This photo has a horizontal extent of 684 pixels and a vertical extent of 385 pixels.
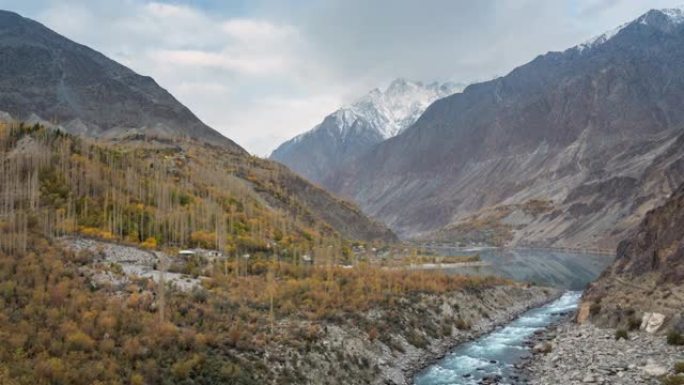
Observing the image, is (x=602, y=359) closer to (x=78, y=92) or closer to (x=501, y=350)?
(x=501, y=350)

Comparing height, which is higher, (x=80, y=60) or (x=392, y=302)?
(x=80, y=60)

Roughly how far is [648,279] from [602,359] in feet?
39.1

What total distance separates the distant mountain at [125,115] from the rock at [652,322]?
178 feet

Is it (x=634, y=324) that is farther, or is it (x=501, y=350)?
(x=501, y=350)

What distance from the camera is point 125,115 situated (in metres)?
146

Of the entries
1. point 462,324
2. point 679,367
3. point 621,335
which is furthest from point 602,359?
point 462,324

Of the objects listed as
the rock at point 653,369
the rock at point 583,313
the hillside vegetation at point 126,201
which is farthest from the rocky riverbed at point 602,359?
the hillside vegetation at point 126,201

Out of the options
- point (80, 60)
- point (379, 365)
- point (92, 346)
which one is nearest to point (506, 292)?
point (379, 365)

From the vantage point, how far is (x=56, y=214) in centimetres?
4231

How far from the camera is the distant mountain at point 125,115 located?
101812 millimetres

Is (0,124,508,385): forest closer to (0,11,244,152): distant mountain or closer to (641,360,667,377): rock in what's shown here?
(641,360,667,377): rock

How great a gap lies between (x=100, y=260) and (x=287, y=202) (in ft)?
202

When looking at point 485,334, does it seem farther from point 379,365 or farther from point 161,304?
point 161,304

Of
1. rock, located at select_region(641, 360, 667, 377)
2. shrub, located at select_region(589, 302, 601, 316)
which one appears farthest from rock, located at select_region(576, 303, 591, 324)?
rock, located at select_region(641, 360, 667, 377)
